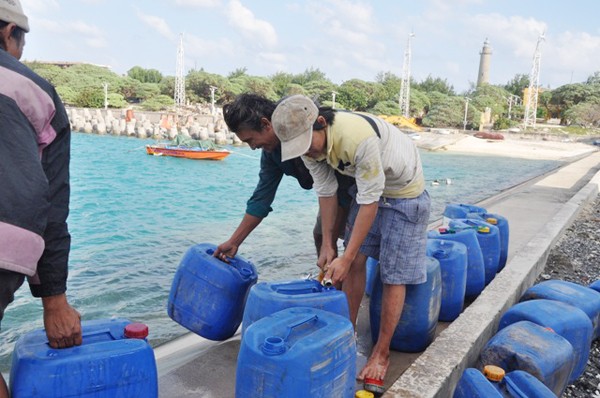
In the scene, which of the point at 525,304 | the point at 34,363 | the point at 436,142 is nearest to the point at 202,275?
the point at 34,363

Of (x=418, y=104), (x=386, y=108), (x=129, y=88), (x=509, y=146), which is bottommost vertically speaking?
(x=509, y=146)

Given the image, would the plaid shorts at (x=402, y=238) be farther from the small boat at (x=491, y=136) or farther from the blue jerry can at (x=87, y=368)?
the small boat at (x=491, y=136)

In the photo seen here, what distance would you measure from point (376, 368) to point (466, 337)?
2.13ft

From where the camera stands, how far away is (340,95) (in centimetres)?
6700

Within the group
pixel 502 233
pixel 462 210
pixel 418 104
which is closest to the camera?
pixel 502 233

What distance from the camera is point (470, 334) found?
124 inches

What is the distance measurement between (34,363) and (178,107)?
2182 inches

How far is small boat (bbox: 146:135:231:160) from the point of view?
86.6 ft

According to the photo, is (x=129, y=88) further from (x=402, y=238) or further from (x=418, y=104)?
(x=402, y=238)

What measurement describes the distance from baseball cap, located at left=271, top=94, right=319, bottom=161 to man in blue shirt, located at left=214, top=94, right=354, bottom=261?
0.23 metres

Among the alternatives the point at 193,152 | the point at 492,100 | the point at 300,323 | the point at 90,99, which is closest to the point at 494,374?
the point at 300,323

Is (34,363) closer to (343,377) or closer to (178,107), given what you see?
(343,377)

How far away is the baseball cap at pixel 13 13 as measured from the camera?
1549mm

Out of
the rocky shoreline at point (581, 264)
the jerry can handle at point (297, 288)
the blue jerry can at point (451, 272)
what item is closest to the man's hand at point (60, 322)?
the jerry can handle at point (297, 288)
